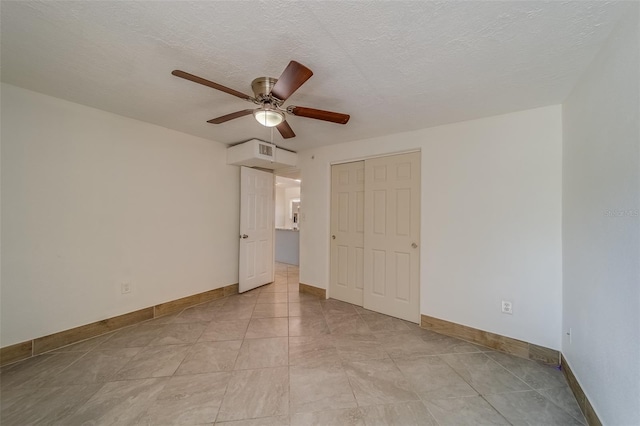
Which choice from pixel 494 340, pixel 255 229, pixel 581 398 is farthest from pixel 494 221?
pixel 255 229

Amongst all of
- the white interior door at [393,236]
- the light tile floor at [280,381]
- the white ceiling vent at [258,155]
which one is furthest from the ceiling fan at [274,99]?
the light tile floor at [280,381]

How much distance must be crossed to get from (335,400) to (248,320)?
152cm

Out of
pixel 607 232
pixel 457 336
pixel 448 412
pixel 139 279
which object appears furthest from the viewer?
pixel 139 279

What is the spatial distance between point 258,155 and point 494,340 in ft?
11.5

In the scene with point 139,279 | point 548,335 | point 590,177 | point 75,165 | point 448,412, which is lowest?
point 448,412

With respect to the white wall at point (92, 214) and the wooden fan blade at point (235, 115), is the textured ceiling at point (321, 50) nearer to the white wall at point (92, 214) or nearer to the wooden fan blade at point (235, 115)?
the wooden fan blade at point (235, 115)

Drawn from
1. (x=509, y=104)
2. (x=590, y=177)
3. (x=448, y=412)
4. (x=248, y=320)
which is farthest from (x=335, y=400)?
(x=509, y=104)

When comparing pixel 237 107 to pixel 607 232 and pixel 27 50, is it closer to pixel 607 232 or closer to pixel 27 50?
pixel 27 50

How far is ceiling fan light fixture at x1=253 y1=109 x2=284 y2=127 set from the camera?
5.76ft

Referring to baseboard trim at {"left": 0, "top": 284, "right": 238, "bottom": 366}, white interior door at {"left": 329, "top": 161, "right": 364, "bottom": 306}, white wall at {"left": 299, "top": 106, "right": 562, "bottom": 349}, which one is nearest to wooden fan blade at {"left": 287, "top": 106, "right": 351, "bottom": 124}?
white wall at {"left": 299, "top": 106, "right": 562, "bottom": 349}

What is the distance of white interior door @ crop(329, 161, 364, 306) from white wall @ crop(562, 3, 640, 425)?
2.06 m

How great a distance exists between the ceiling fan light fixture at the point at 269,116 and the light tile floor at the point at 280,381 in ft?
6.82

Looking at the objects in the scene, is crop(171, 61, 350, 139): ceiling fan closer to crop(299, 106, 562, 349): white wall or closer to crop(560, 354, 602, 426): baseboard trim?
crop(299, 106, 562, 349): white wall

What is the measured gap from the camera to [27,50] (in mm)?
1479
